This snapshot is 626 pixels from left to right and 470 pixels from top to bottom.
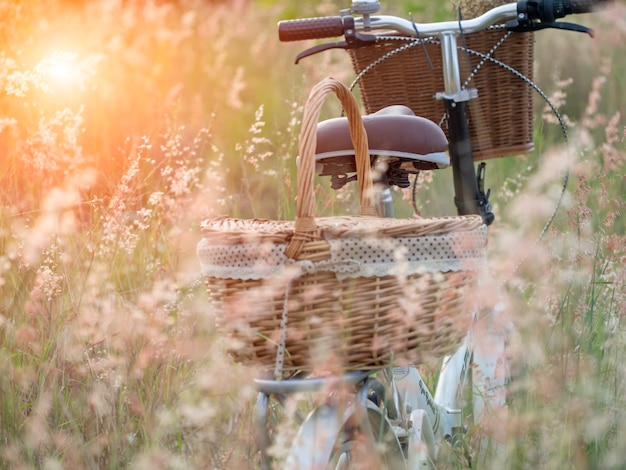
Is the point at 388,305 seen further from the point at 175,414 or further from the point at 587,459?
the point at 175,414

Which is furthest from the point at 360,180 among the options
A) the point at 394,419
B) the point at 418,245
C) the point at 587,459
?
the point at 587,459

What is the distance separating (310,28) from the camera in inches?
78.0

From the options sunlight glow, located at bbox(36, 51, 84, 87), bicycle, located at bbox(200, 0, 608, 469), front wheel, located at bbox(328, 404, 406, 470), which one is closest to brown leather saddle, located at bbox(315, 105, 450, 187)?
bicycle, located at bbox(200, 0, 608, 469)

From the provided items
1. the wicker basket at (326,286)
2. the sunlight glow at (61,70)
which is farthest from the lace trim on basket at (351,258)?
the sunlight glow at (61,70)

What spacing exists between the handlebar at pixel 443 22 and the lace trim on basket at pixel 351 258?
0.75 meters

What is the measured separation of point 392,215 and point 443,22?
0.48 m

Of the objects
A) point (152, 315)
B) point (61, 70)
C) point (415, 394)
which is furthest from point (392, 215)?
point (61, 70)

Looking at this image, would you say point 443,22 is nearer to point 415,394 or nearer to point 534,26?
point 534,26

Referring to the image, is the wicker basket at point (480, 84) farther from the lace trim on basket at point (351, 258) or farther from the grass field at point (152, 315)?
the lace trim on basket at point (351, 258)

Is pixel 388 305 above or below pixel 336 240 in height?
below

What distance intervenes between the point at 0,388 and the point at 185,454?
443 mm

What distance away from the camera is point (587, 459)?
1567mm

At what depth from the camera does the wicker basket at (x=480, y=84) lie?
6.95ft

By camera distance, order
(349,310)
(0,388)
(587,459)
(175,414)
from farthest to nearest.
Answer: (175,414)
(0,388)
(587,459)
(349,310)
